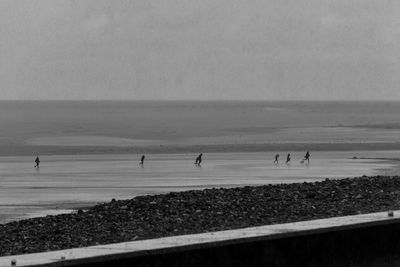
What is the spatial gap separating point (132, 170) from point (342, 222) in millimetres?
41320

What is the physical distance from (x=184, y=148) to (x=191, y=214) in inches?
2450

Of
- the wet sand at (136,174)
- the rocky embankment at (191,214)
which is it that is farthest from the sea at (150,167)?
the rocky embankment at (191,214)

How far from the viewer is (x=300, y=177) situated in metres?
44.8

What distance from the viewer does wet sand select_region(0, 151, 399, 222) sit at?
33312 millimetres

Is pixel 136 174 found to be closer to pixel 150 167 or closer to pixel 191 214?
pixel 150 167

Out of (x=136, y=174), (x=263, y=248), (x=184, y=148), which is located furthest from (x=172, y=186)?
(x=184, y=148)

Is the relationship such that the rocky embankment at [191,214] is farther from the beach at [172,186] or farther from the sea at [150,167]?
the sea at [150,167]

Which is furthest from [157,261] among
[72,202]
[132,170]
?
[132,170]

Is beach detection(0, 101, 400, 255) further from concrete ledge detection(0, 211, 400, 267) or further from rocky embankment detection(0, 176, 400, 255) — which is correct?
concrete ledge detection(0, 211, 400, 267)

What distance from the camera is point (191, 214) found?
1747 centimetres

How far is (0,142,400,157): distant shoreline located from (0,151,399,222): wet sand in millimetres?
4942

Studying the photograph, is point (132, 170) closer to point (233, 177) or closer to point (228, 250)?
point (233, 177)

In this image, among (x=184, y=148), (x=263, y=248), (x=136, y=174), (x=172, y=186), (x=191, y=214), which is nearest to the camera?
(x=263, y=248)

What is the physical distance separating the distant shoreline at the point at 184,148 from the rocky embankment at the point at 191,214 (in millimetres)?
50438
